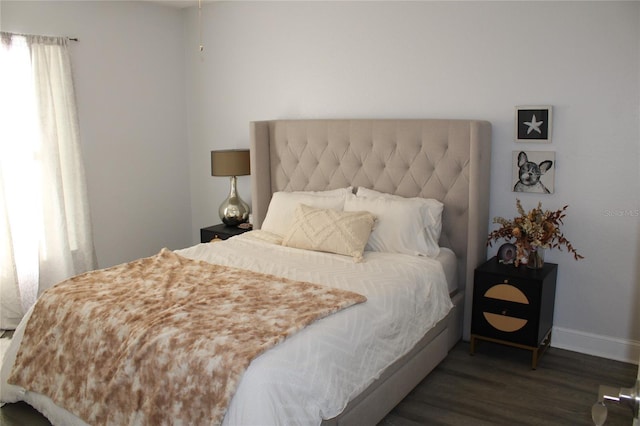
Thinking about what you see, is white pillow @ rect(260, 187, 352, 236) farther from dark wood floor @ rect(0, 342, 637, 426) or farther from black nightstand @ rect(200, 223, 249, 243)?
dark wood floor @ rect(0, 342, 637, 426)

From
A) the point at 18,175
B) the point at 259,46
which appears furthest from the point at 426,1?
the point at 18,175

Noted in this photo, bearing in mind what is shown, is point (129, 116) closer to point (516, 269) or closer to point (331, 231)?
point (331, 231)

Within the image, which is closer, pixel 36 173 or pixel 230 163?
pixel 36 173

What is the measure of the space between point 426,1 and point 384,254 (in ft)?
5.82

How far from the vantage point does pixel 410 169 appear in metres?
4.00

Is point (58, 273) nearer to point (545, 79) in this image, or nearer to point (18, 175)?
point (18, 175)

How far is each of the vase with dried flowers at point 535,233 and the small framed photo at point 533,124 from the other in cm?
42

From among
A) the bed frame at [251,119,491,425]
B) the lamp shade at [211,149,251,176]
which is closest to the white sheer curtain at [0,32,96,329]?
the lamp shade at [211,149,251,176]

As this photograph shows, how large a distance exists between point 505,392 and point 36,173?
11.9ft

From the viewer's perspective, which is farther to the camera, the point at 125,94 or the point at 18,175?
the point at 125,94

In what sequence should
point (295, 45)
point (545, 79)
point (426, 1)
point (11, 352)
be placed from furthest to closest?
point (295, 45) < point (426, 1) < point (545, 79) < point (11, 352)

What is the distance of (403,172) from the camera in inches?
159

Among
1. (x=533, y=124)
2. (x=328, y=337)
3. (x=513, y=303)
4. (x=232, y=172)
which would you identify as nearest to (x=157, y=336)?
(x=328, y=337)

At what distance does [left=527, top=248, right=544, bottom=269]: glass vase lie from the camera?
361 centimetres
